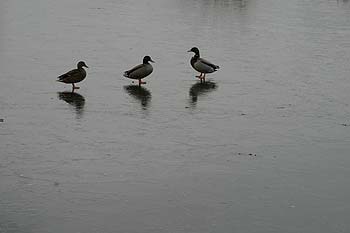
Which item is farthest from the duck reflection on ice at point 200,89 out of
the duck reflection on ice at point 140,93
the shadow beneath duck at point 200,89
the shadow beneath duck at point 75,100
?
the shadow beneath duck at point 75,100

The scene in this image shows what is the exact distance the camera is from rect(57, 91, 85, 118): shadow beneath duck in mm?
7922

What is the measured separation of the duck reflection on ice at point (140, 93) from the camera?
27.8 ft

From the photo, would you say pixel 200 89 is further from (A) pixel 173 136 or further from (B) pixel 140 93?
(A) pixel 173 136

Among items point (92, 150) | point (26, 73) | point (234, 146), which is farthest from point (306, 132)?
point (26, 73)

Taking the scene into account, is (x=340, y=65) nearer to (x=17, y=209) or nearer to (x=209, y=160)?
(x=209, y=160)

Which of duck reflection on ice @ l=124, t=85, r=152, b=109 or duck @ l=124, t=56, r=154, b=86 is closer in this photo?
duck reflection on ice @ l=124, t=85, r=152, b=109

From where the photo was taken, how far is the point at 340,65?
1130 cm

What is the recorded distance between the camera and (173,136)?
6871 millimetres

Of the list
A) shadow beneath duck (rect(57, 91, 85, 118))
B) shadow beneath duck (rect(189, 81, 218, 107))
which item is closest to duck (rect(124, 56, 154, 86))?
shadow beneath duck (rect(189, 81, 218, 107))

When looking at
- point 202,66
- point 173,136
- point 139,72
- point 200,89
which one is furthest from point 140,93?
point 173,136

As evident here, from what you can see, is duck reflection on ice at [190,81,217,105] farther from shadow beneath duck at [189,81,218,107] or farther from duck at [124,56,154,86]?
duck at [124,56,154,86]

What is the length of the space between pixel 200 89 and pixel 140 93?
2.90 feet

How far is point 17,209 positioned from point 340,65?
7633 millimetres

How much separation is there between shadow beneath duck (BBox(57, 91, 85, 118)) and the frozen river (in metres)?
0.03
